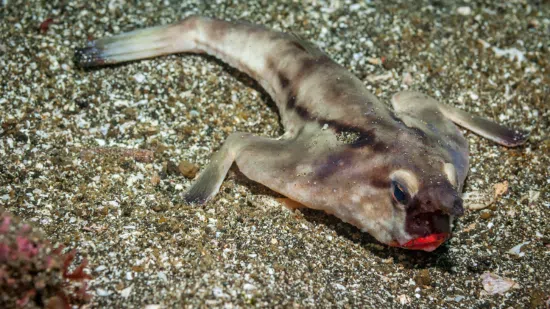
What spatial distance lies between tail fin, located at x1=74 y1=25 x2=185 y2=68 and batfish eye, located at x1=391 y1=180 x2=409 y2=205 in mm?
2960

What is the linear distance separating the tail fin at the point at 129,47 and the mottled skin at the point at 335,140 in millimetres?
10

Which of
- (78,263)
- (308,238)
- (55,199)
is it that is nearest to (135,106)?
(55,199)

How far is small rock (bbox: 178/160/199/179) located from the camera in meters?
4.45

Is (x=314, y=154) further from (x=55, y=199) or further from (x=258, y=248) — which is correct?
(x=55, y=199)

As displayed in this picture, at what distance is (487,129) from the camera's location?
4816 millimetres

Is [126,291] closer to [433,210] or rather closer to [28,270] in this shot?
[28,270]

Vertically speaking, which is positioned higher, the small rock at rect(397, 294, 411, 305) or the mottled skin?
the mottled skin

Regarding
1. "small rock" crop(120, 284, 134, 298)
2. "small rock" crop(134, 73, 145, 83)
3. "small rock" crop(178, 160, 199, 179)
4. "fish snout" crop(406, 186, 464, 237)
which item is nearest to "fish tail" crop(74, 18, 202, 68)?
"small rock" crop(134, 73, 145, 83)

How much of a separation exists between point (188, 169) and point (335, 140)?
1344 mm

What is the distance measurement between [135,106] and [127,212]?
4.57 ft

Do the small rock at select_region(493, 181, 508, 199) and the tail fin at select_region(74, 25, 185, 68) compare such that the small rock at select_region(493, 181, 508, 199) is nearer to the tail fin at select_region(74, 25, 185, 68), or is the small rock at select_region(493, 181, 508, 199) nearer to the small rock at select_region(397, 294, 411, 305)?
the small rock at select_region(397, 294, 411, 305)

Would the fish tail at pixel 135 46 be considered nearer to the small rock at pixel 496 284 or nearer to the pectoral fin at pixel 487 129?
the pectoral fin at pixel 487 129

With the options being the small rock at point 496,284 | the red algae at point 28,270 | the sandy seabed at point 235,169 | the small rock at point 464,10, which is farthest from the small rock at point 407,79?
the red algae at point 28,270

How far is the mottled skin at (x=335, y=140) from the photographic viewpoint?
352cm
